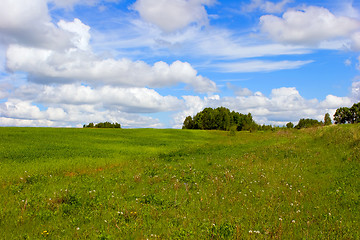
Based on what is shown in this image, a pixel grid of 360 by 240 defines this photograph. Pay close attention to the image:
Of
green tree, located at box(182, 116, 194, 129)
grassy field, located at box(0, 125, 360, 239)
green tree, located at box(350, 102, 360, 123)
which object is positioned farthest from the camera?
green tree, located at box(182, 116, 194, 129)

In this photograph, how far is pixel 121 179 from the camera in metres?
14.4

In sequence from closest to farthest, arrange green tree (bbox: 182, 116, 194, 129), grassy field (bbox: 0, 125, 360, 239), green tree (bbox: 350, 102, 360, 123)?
grassy field (bbox: 0, 125, 360, 239) < green tree (bbox: 350, 102, 360, 123) < green tree (bbox: 182, 116, 194, 129)

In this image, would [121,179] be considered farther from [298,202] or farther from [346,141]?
[346,141]

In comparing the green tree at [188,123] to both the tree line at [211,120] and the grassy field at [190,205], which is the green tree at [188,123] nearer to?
the tree line at [211,120]

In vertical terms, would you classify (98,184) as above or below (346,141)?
below

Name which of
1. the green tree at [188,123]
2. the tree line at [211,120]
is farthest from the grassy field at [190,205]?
the green tree at [188,123]

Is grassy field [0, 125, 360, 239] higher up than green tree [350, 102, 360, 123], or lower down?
lower down

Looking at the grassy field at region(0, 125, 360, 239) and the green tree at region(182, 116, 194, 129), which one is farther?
the green tree at region(182, 116, 194, 129)

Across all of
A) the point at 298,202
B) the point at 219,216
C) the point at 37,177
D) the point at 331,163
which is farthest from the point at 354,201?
the point at 37,177

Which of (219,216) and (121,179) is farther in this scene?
(121,179)

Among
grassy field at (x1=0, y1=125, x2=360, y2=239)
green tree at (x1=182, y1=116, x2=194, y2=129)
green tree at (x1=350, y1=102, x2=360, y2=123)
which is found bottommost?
grassy field at (x1=0, y1=125, x2=360, y2=239)

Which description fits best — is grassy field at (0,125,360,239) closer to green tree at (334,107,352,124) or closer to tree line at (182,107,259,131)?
tree line at (182,107,259,131)

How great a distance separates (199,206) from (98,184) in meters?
6.22

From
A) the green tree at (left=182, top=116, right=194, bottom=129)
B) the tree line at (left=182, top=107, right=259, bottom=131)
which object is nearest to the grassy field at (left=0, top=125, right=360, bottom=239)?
the tree line at (left=182, top=107, right=259, bottom=131)
